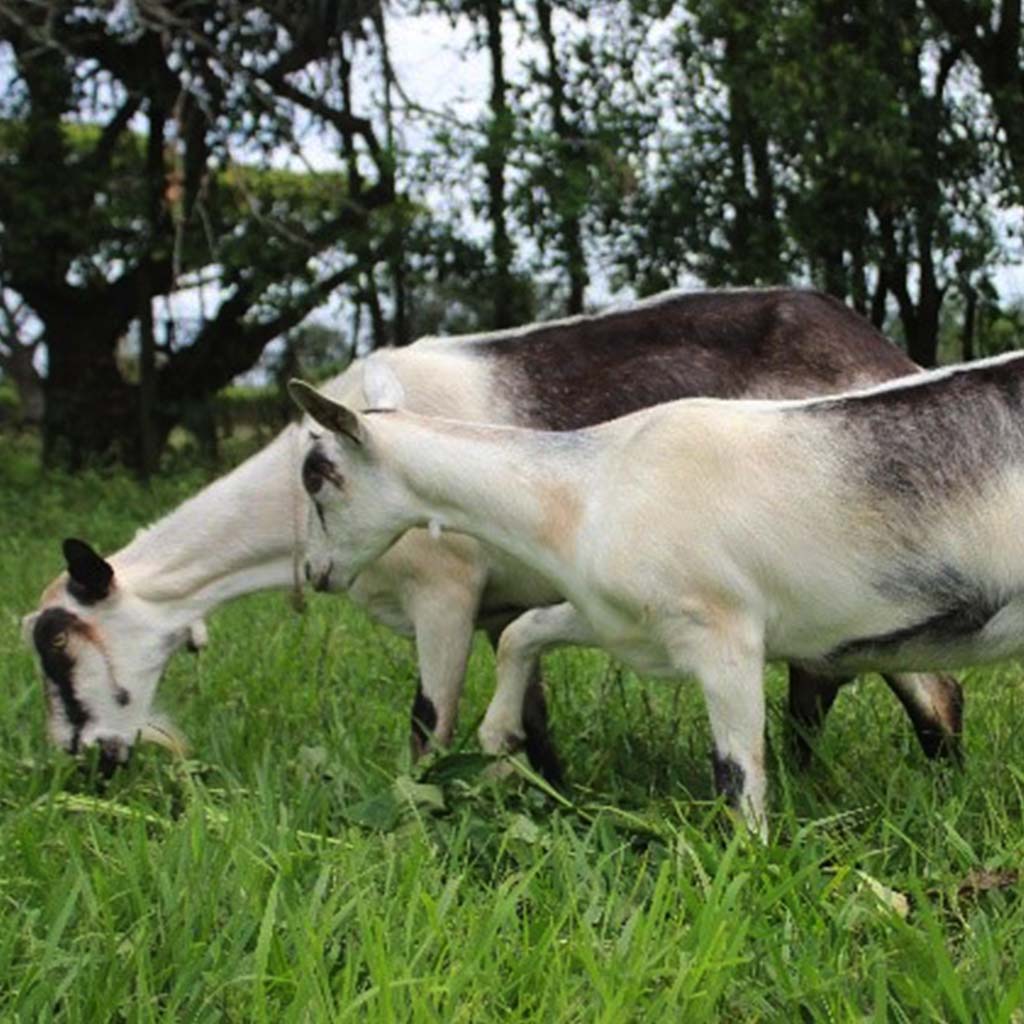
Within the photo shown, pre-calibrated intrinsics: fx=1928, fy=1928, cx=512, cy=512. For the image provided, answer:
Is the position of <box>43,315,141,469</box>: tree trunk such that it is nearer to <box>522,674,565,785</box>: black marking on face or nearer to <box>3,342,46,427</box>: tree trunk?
<box>3,342,46,427</box>: tree trunk

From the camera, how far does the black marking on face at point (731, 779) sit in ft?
13.7

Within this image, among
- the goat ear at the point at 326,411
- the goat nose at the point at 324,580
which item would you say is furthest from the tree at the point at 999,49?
the goat ear at the point at 326,411

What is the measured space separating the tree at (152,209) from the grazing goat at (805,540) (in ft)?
35.8

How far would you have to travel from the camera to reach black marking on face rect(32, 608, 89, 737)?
5531 mm

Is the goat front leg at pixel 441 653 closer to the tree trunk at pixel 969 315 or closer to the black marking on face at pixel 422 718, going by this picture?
the black marking on face at pixel 422 718

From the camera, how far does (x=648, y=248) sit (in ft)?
54.4

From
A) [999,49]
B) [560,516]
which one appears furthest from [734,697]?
[999,49]

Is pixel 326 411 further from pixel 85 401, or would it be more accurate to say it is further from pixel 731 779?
pixel 85 401

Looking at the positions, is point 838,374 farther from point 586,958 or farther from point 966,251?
point 966,251

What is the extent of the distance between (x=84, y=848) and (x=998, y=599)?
1.97 metres

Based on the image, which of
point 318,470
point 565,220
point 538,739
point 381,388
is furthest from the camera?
point 565,220

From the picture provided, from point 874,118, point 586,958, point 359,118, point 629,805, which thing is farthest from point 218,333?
point 586,958

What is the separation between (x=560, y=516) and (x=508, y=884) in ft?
3.85

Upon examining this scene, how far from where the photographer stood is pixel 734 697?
4129 mm
